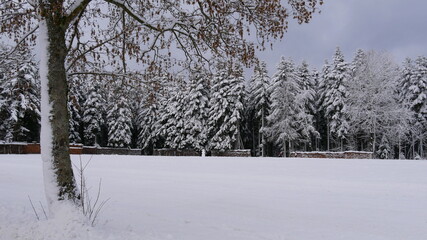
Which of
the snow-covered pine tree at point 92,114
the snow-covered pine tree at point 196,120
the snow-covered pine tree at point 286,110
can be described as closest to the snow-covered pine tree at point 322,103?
the snow-covered pine tree at point 286,110

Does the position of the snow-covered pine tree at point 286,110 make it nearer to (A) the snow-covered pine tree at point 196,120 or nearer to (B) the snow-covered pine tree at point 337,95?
(B) the snow-covered pine tree at point 337,95

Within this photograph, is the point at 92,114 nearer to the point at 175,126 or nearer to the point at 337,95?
the point at 175,126

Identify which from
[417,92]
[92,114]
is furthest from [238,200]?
[92,114]

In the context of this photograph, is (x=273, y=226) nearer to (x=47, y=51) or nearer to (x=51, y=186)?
(x=51, y=186)

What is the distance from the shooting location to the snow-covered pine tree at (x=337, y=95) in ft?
134

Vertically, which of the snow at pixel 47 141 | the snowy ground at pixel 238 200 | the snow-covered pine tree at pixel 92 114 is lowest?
the snowy ground at pixel 238 200

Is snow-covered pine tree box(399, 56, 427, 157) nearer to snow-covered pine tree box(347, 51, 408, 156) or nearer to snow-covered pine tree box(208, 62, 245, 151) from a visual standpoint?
snow-covered pine tree box(347, 51, 408, 156)

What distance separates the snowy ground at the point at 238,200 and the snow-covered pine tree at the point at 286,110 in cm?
2408

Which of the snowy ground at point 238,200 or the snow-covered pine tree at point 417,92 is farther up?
the snow-covered pine tree at point 417,92

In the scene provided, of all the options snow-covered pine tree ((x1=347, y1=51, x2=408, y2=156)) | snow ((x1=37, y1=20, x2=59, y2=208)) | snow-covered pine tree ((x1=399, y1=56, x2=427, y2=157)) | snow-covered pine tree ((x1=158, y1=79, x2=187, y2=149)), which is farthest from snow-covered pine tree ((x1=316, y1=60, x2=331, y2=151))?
snow ((x1=37, y1=20, x2=59, y2=208))

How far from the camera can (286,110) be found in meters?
41.1

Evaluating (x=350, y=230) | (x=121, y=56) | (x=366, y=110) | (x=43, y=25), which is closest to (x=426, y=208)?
(x=350, y=230)

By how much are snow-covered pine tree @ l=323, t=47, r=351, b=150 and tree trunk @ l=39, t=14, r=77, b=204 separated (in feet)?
125

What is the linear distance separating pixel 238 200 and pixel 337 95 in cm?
3533
